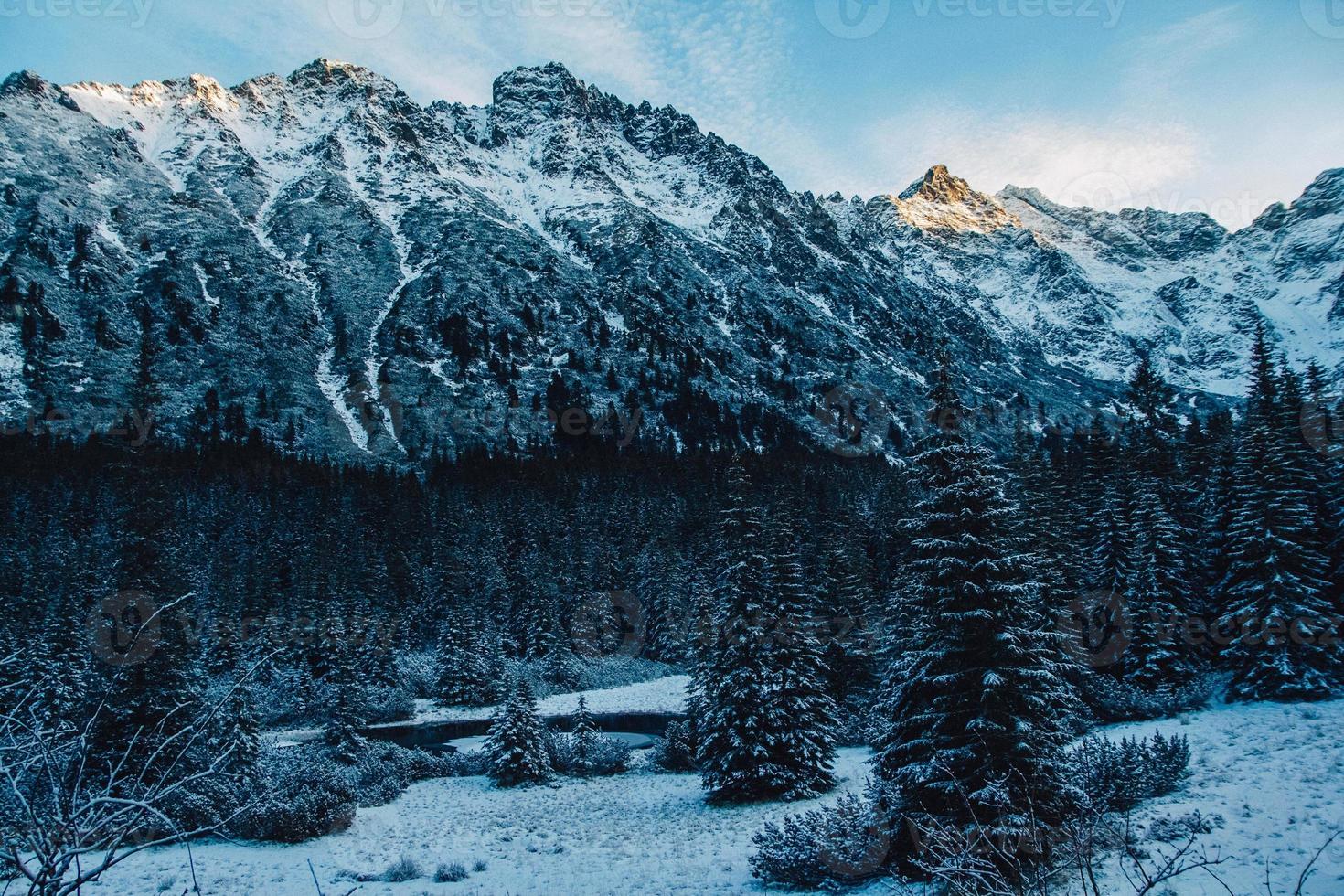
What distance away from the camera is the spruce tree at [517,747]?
26.2m

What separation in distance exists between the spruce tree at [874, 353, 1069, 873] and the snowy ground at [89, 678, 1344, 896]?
2.30 meters

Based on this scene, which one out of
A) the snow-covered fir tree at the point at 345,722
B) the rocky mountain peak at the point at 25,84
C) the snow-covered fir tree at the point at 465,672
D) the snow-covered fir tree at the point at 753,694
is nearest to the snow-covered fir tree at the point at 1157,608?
the snow-covered fir tree at the point at 753,694

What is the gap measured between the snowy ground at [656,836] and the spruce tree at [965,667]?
2297mm

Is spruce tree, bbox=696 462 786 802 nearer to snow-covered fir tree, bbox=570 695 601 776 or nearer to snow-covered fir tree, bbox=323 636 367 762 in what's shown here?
snow-covered fir tree, bbox=570 695 601 776

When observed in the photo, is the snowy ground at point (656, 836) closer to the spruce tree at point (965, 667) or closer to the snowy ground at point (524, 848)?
the snowy ground at point (524, 848)

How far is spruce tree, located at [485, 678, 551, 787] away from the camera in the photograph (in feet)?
86.0

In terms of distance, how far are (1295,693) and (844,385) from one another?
438 ft

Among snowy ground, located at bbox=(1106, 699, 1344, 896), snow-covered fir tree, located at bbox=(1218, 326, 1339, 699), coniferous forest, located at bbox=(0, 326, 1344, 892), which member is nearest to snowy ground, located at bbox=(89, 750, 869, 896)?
coniferous forest, located at bbox=(0, 326, 1344, 892)

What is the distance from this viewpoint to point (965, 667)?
46.9 ft

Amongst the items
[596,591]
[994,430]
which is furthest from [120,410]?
[994,430]

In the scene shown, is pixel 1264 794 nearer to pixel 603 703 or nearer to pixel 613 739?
pixel 613 739

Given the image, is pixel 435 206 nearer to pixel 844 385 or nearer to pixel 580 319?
pixel 580 319

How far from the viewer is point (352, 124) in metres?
196

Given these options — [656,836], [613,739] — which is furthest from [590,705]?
[656,836]
